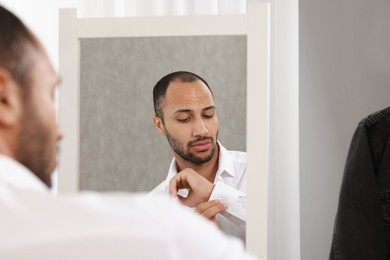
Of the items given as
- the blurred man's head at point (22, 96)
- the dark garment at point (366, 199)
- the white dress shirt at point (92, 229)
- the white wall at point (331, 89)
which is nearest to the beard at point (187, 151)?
the dark garment at point (366, 199)

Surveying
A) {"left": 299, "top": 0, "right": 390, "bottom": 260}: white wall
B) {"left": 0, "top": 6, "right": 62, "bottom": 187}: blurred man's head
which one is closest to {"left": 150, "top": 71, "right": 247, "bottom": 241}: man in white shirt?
{"left": 299, "top": 0, "right": 390, "bottom": 260}: white wall

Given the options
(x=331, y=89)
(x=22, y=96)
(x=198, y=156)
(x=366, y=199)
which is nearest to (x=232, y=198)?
(x=198, y=156)

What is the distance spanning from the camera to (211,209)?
4.82 ft

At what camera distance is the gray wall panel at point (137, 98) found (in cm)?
149

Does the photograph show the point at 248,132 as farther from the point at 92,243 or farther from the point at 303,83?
the point at 92,243

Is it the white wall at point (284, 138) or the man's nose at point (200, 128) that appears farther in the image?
the white wall at point (284, 138)

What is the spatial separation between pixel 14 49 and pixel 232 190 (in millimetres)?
925

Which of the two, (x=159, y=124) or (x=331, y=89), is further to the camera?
(x=331, y=89)

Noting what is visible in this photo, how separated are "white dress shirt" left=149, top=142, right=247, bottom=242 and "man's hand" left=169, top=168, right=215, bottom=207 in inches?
0.6

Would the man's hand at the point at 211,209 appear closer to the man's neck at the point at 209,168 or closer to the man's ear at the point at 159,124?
the man's neck at the point at 209,168

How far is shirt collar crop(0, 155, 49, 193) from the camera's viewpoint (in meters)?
0.53

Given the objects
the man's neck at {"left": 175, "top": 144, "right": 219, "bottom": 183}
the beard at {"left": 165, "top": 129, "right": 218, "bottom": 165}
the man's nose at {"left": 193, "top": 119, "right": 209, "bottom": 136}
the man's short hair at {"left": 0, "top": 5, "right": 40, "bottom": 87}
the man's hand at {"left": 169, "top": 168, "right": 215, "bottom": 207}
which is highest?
the man's short hair at {"left": 0, "top": 5, "right": 40, "bottom": 87}

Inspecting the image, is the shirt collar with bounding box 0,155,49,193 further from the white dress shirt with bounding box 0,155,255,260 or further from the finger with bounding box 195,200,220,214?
the finger with bounding box 195,200,220,214

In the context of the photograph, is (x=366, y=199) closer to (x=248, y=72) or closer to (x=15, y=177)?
(x=248, y=72)
